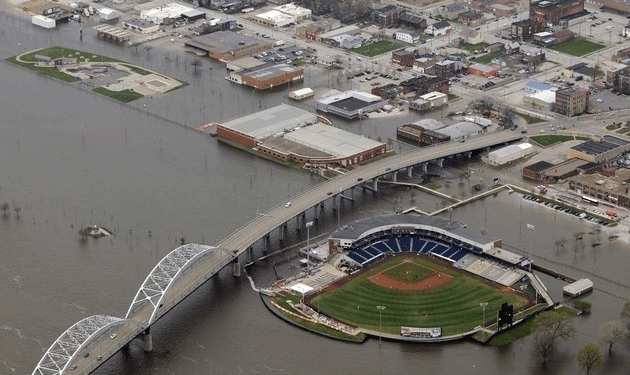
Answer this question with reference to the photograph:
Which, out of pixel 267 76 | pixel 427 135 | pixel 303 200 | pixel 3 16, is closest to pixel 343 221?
pixel 303 200

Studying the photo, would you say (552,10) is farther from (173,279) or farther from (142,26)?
(173,279)

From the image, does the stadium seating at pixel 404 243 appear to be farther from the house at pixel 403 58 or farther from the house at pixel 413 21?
the house at pixel 413 21

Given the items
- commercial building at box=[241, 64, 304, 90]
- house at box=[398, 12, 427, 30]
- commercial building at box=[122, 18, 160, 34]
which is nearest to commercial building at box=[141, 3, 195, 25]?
commercial building at box=[122, 18, 160, 34]

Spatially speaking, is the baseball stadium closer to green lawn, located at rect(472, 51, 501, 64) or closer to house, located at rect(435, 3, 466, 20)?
green lawn, located at rect(472, 51, 501, 64)

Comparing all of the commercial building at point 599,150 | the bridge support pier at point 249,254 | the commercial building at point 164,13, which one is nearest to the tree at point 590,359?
the bridge support pier at point 249,254

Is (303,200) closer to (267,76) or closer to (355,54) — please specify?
(267,76)

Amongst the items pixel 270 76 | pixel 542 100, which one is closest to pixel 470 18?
pixel 542 100
